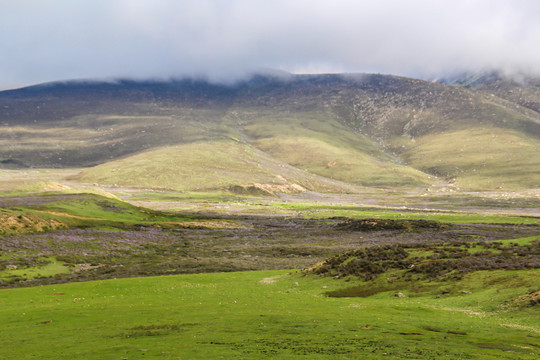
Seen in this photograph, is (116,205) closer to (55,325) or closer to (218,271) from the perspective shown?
(218,271)

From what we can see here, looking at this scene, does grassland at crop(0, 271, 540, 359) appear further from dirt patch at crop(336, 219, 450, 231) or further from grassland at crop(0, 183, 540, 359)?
dirt patch at crop(336, 219, 450, 231)

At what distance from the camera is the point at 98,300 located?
33.8m

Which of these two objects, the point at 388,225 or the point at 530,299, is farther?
the point at 388,225

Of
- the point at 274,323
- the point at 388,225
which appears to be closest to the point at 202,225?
the point at 388,225

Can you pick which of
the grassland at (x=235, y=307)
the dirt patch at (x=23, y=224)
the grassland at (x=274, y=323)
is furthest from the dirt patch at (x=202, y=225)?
the grassland at (x=274, y=323)

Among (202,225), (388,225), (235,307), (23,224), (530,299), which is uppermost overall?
(530,299)

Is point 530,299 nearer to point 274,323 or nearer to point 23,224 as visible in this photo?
point 274,323

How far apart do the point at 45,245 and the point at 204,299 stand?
134 ft

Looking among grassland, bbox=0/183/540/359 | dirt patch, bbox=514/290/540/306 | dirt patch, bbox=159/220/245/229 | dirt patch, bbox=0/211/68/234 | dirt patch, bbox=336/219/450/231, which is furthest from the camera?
dirt patch, bbox=159/220/245/229

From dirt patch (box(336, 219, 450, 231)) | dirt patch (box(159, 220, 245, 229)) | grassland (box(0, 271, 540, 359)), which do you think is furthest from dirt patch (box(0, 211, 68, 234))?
dirt patch (box(336, 219, 450, 231))

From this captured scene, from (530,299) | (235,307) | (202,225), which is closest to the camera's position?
(530,299)

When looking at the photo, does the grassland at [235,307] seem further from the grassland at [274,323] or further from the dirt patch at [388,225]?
the dirt patch at [388,225]

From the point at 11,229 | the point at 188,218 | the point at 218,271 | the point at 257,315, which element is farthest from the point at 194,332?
the point at 188,218

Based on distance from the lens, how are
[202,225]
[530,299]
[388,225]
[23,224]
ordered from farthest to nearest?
[202,225] → [388,225] → [23,224] → [530,299]
